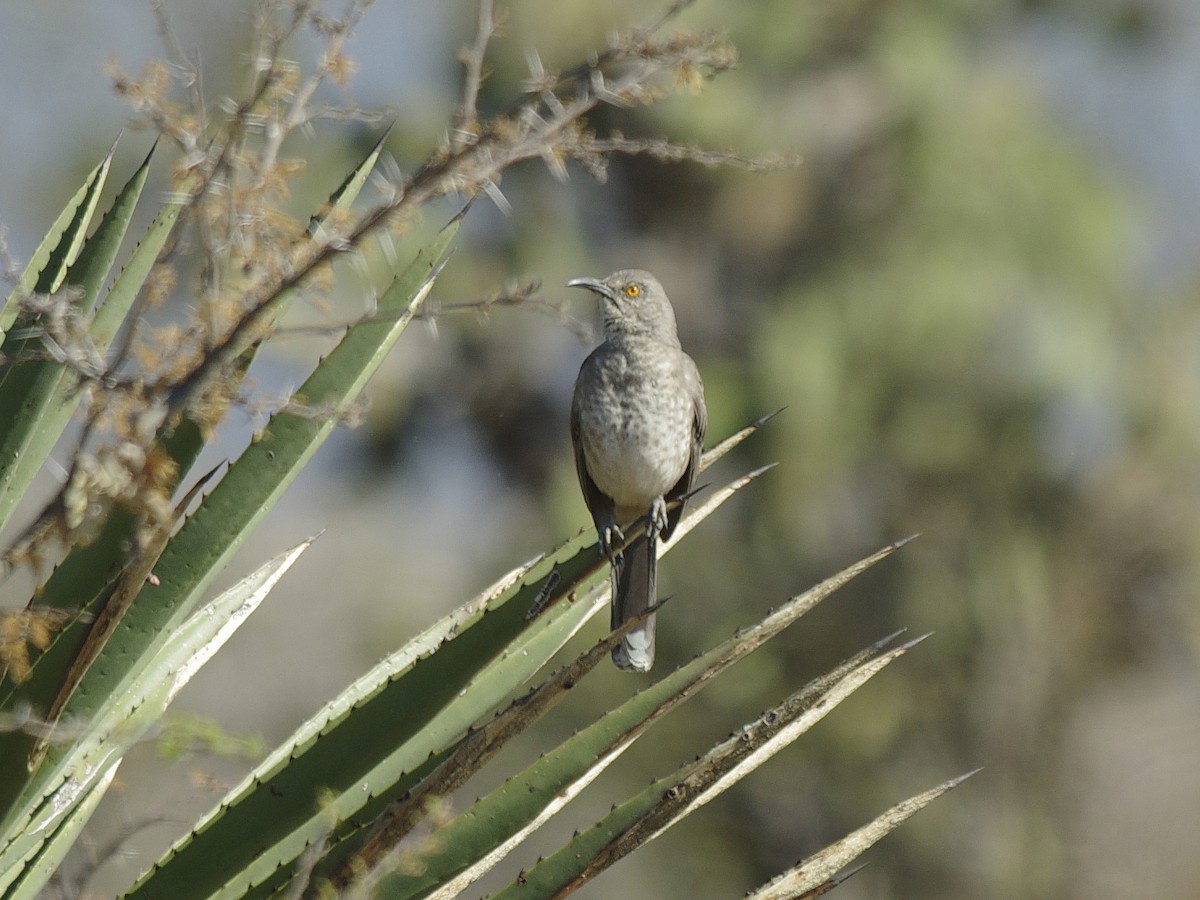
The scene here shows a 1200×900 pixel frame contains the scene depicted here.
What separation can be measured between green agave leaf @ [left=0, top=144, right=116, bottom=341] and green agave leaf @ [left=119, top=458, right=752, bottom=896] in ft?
3.10

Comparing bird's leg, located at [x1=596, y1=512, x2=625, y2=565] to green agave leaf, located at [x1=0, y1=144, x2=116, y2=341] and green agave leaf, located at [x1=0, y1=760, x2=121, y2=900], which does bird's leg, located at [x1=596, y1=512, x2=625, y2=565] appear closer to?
green agave leaf, located at [x1=0, y1=760, x2=121, y2=900]

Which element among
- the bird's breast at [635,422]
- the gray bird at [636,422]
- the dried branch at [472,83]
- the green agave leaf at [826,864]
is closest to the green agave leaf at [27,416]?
the dried branch at [472,83]

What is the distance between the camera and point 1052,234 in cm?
1275

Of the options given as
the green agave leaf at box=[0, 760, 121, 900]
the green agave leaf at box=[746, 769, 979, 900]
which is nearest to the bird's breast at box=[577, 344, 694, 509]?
the green agave leaf at box=[746, 769, 979, 900]

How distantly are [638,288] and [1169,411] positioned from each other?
8.30 metres

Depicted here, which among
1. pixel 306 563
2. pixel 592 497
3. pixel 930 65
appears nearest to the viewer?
pixel 592 497

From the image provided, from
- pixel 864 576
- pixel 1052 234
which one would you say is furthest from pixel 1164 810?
pixel 1052 234

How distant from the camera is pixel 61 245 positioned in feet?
9.87

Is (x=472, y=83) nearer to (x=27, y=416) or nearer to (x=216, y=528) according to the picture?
(x=216, y=528)

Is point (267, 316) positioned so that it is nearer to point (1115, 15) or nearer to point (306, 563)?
point (1115, 15)

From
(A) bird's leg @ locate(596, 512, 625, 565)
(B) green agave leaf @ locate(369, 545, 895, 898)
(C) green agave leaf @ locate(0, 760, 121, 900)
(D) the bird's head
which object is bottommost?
(B) green agave leaf @ locate(369, 545, 895, 898)

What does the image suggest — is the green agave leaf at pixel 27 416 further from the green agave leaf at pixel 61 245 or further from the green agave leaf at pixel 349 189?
the green agave leaf at pixel 349 189

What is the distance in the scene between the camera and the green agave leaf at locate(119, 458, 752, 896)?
2.67 m

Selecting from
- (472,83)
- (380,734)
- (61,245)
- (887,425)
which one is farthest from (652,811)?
(887,425)
